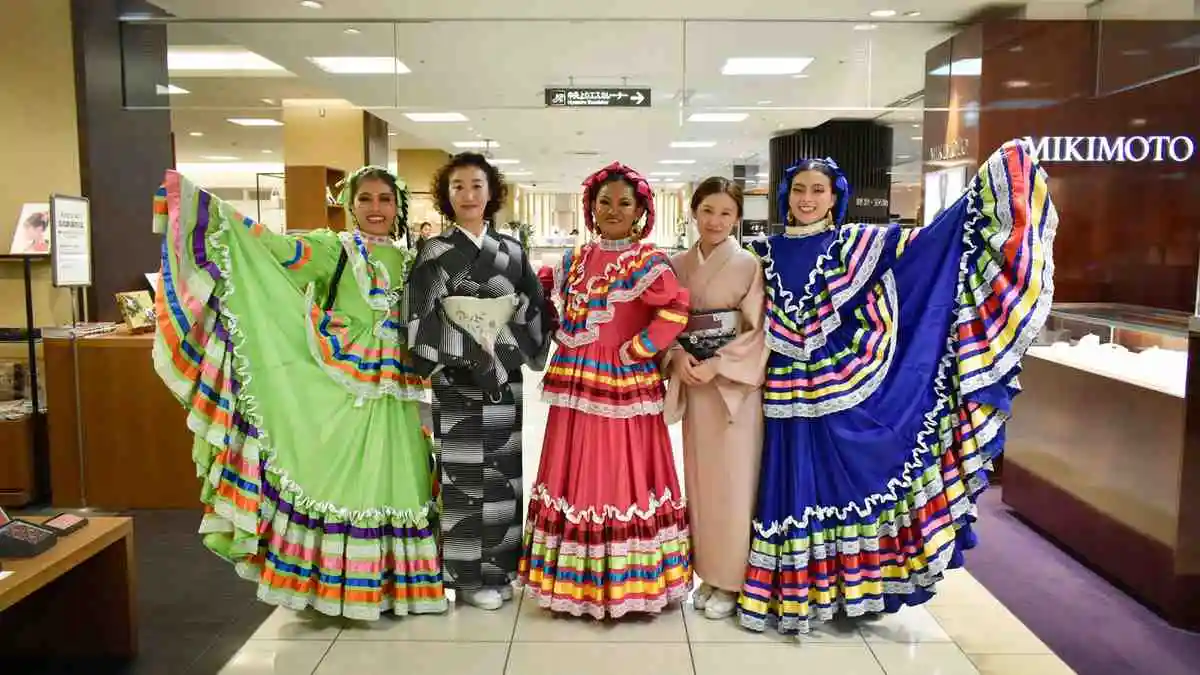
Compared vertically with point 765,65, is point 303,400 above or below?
below

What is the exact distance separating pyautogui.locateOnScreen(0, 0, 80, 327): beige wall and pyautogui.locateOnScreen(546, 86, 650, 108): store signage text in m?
3.36

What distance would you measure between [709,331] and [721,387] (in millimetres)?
189

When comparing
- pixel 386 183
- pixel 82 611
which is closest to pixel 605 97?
pixel 386 183

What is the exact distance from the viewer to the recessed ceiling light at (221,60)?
6324 millimetres

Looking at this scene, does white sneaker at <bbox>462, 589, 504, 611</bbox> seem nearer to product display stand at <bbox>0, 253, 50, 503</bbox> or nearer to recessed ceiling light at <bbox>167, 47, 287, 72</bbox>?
product display stand at <bbox>0, 253, 50, 503</bbox>

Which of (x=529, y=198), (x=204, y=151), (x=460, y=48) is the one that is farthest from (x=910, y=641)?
(x=529, y=198)

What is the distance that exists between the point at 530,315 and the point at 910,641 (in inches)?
64.7

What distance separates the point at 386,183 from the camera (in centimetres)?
275

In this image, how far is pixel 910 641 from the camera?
2.59 meters

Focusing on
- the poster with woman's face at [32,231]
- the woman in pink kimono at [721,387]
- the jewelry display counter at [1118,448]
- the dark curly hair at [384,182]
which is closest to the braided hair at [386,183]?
the dark curly hair at [384,182]

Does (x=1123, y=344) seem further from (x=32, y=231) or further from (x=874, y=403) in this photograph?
(x=32, y=231)

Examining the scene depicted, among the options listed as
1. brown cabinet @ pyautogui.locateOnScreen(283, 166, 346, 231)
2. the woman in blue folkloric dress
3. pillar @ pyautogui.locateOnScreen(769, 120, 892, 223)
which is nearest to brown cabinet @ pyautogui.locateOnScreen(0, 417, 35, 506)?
the woman in blue folkloric dress

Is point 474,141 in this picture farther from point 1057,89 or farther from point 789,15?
point 1057,89

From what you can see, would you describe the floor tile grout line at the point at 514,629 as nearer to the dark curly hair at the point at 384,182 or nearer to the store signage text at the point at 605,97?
the dark curly hair at the point at 384,182
